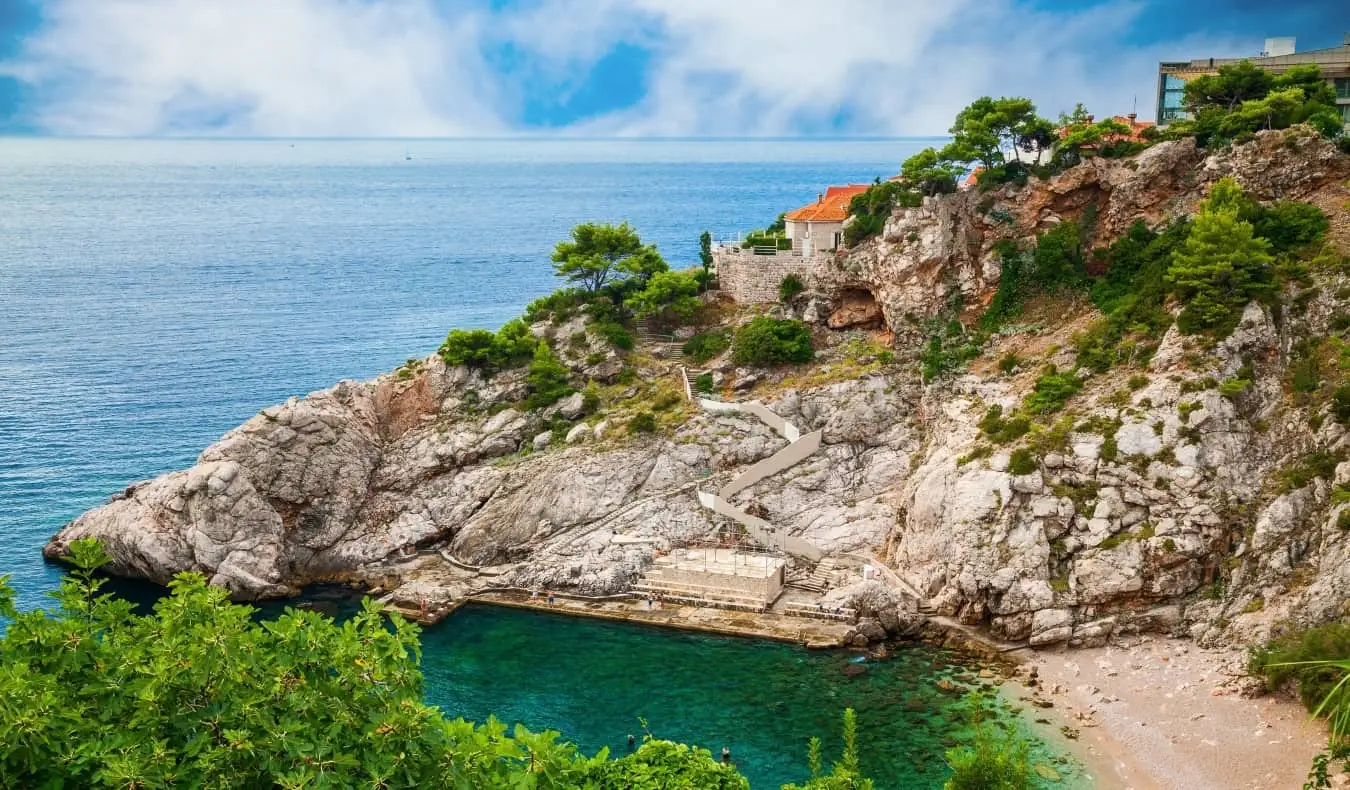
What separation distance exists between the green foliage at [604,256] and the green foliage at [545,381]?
8.09m

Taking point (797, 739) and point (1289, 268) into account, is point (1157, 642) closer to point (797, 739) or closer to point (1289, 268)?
point (797, 739)

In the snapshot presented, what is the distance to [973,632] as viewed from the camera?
50719 millimetres

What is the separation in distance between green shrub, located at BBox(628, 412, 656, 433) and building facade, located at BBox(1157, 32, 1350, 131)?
3678 cm

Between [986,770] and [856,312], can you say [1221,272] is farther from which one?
[986,770]

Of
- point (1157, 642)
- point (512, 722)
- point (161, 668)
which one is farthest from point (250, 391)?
point (161, 668)

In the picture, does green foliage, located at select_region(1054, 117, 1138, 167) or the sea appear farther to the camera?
green foliage, located at select_region(1054, 117, 1138, 167)

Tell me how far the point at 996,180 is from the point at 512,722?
42.2 m

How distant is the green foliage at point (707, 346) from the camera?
7056cm

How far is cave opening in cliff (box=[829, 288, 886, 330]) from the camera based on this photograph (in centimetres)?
7000

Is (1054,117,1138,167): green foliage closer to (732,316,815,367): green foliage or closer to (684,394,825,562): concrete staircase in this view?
(732,316,815,367): green foliage

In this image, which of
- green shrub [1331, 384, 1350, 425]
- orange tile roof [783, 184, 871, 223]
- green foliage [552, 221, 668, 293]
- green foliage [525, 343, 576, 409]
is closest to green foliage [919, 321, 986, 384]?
orange tile roof [783, 184, 871, 223]

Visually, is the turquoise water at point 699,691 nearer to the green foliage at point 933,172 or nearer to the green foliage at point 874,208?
the green foliage at point 874,208

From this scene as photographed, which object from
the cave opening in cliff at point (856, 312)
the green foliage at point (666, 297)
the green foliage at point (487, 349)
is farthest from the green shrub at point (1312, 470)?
the green foliage at point (487, 349)

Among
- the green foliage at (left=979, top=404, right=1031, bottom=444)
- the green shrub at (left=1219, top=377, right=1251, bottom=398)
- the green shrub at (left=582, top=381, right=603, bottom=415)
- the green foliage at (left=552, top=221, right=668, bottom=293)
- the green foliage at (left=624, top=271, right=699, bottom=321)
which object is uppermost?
the green foliage at (left=552, top=221, right=668, bottom=293)
